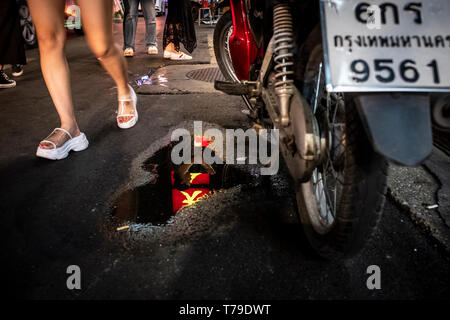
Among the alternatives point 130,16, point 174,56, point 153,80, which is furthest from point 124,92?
point 130,16

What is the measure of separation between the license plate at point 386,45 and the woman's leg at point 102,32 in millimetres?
1692

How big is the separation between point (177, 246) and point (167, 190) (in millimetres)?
541

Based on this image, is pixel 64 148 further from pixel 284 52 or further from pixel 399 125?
pixel 399 125

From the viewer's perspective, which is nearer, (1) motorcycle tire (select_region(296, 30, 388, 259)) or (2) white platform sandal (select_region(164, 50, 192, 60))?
(1) motorcycle tire (select_region(296, 30, 388, 259))

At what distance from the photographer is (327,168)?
1534mm

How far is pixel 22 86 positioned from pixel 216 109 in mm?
2681

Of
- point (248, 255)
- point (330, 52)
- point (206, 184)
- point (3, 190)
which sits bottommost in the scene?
point (248, 255)

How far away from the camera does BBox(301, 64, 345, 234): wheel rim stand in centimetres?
133

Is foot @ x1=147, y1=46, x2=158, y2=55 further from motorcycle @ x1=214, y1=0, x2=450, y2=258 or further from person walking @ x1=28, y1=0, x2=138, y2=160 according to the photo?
motorcycle @ x1=214, y1=0, x2=450, y2=258

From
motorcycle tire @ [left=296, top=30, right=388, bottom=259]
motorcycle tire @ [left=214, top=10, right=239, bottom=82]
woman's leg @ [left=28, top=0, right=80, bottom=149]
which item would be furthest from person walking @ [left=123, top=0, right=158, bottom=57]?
motorcycle tire @ [left=296, top=30, right=388, bottom=259]

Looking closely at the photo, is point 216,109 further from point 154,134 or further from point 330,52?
point 330,52

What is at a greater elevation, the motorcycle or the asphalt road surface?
the motorcycle

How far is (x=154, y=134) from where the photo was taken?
107 inches

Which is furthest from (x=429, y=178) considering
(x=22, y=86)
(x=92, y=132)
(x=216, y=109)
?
(x=22, y=86)
